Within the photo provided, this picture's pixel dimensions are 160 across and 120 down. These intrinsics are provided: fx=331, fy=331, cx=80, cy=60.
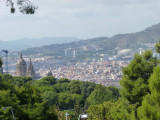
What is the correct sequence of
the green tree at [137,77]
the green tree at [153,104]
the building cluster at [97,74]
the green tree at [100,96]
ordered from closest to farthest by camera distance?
the green tree at [153,104] → the green tree at [137,77] → the green tree at [100,96] → the building cluster at [97,74]

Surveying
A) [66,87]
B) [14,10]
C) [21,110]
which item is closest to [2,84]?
[21,110]

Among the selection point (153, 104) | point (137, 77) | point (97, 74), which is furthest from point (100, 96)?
point (97, 74)

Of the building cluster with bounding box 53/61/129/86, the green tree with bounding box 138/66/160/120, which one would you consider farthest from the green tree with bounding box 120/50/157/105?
the building cluster with bounding box 53/61/129/86

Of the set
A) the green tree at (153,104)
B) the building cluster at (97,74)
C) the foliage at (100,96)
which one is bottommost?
the building cluster at (97,74)

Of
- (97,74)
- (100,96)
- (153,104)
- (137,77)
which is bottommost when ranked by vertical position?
(97,74)

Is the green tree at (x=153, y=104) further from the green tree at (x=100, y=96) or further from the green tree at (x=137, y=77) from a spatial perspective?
the green tree at (x=100, y=96)

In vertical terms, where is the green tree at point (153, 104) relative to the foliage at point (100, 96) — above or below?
above

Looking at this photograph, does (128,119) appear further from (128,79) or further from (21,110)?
(21,110)

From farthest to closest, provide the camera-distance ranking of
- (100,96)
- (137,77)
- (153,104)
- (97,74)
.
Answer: (97,74) < (100,96) < (137,77) < (153,104)

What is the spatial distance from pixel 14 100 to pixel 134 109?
4.54 metres

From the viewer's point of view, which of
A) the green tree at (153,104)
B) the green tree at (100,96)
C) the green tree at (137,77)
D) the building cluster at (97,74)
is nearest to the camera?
the green tree at (153,104)

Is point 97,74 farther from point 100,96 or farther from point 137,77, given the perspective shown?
point 137,77

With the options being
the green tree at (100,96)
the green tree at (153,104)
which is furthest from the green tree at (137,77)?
the green tree at (100,96)

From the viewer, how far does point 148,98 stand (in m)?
9.56
